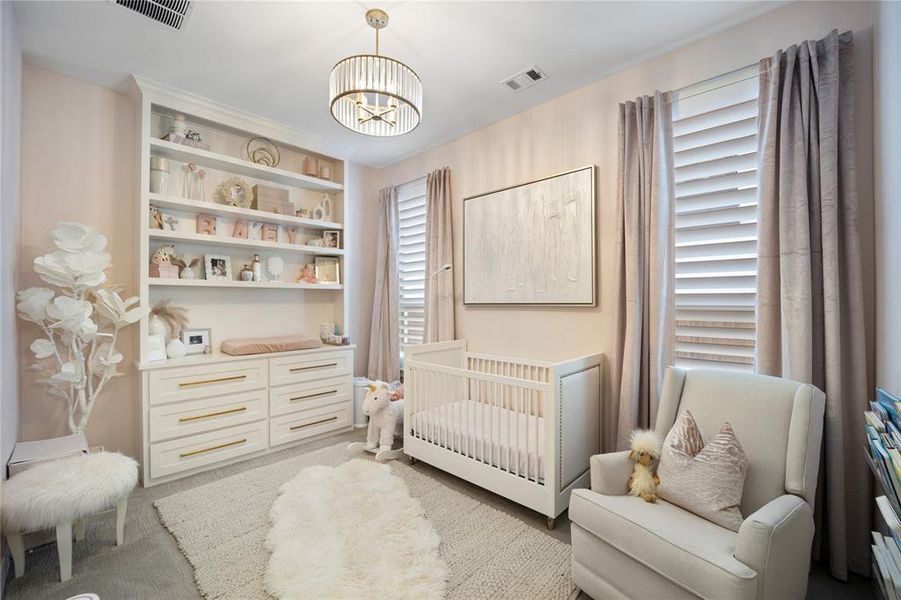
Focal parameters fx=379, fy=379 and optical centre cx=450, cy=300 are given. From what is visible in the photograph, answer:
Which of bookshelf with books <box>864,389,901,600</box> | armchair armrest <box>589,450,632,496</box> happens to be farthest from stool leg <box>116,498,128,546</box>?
bookshelf with books <box>864,389,901,600</box>

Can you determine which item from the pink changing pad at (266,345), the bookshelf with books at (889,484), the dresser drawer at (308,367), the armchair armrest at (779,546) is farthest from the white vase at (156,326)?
the bookshelf with books at (889,484)

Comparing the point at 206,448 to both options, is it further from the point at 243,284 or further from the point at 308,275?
the point at 308,275

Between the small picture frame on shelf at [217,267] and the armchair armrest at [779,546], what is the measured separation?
3343 millimetres

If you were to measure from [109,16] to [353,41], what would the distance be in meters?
1.23

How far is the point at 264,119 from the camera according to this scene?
3.09m

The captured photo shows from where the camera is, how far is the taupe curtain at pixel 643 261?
2135 mm

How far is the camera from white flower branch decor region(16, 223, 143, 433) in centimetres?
207

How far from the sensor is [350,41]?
215cm

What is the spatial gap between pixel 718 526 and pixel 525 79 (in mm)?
2598

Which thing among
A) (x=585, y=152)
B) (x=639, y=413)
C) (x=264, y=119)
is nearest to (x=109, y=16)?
(x=264, y=119)

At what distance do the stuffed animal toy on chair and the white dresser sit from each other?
2.53 metres

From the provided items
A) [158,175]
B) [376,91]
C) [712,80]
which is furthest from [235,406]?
[712,80]

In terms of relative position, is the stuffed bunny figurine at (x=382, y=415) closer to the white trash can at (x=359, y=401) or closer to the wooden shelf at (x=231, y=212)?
the white trash can at (x=359, y=401)

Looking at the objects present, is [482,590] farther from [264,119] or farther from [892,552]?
[264,119]
